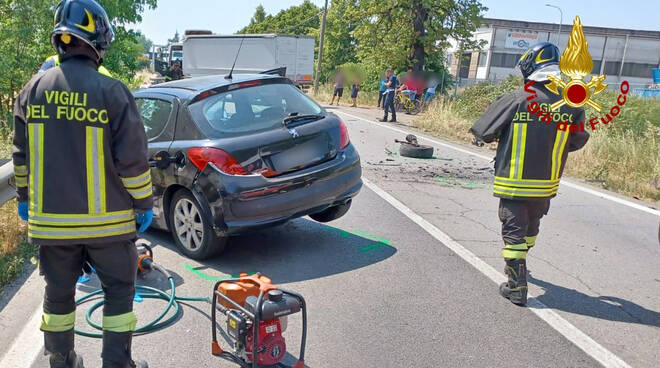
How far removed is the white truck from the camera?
3000cm

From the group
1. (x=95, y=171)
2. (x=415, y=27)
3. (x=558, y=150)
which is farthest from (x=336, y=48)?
(x=95, y=171)

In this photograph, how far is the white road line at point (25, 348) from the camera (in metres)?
3.37

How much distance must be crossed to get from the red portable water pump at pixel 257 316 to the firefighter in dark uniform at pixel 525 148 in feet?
6.88

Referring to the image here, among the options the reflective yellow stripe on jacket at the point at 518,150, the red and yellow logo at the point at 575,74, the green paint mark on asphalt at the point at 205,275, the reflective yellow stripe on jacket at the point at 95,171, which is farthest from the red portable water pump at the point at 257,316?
the red and yellow logo at the point at 575,74

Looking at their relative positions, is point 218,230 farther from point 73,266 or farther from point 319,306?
point 73,266

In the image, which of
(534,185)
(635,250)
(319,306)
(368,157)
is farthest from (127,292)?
(368,157)

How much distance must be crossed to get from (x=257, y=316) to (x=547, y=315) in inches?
95.2

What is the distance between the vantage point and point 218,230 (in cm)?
484

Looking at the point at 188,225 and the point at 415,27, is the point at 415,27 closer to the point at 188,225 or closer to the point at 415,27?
the point at 415,27

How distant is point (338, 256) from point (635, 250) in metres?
3.29

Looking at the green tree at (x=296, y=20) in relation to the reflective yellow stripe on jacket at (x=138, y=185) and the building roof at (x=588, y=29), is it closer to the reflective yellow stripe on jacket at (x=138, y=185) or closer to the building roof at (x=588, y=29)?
the building roof at (x=588, y=29)

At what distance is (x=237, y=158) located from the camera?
4.78 m

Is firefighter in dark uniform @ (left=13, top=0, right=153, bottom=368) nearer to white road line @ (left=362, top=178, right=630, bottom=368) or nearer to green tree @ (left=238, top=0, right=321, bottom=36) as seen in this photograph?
white road line @ (left=362, top=178, right=630, bottom=368)

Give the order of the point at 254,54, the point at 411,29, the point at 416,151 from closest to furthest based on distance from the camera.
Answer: the point at 416,151
the point at 411,29
the point at 254,54
